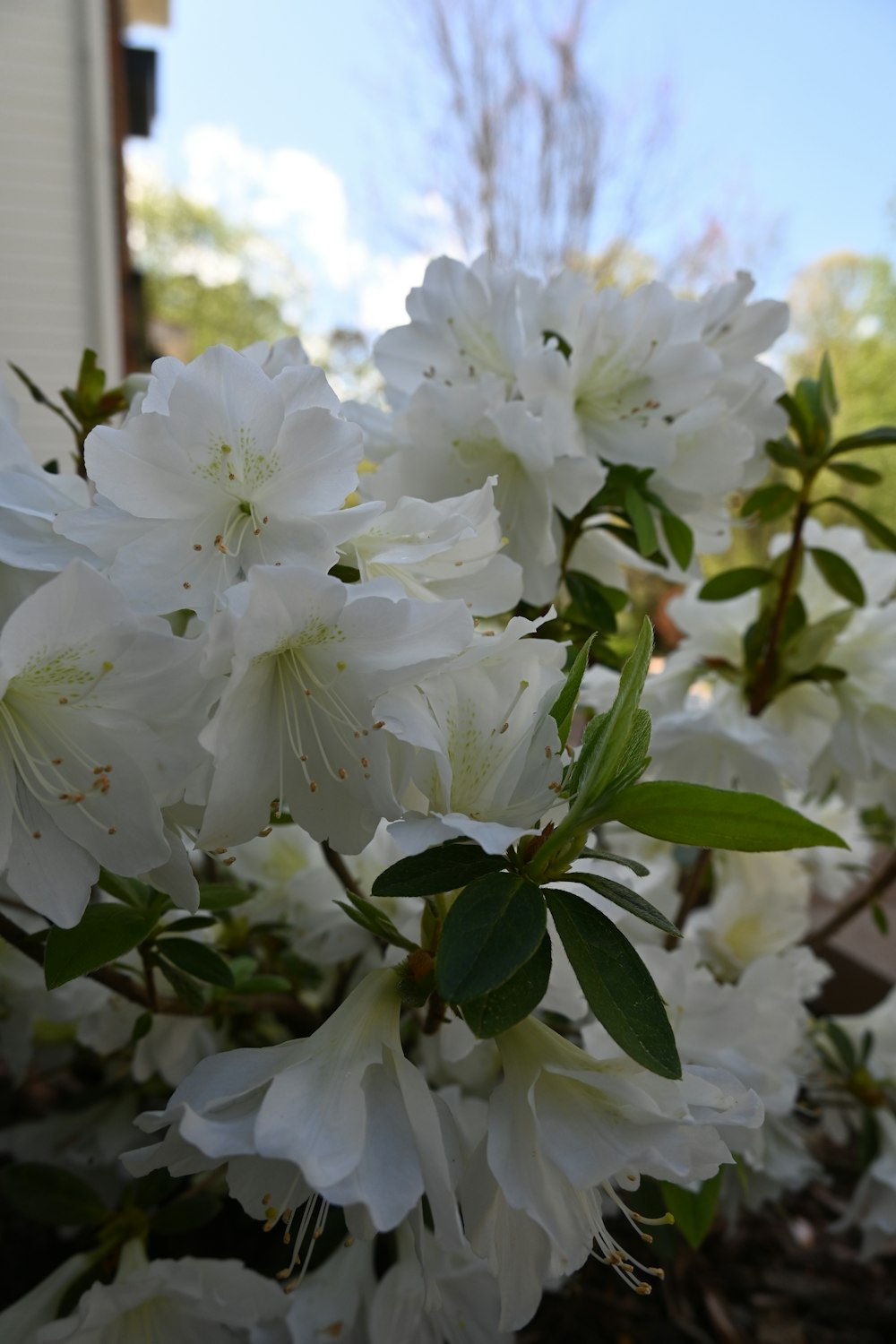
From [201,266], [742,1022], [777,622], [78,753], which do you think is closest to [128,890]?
[78,753]

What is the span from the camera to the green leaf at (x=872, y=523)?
3.66 feet

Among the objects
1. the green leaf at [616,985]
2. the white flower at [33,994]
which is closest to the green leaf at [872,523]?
Answer: the green leaf at [616,985]

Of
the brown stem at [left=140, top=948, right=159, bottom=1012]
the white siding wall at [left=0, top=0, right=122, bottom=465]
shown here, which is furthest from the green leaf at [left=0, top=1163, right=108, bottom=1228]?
the white siding wall at [left=0, top=0, right=122, bottom=465]

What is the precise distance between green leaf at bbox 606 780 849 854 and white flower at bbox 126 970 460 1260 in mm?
186

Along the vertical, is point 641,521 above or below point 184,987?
above

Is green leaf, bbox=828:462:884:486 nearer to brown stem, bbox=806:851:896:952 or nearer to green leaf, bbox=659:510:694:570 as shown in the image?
green leaf, bbox=659:510:694:570

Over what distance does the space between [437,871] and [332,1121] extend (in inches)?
5.4

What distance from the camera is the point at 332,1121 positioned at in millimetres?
511

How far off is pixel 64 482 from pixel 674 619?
0.79 meters

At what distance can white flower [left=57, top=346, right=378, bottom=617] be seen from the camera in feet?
1.83

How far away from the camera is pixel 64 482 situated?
670 millimetres

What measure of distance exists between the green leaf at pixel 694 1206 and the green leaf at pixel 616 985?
1.42 ft

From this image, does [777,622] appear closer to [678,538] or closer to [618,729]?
[678,538]

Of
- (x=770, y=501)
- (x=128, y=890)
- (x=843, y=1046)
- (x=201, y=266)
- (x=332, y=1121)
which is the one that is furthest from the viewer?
(x=201, y=266)
